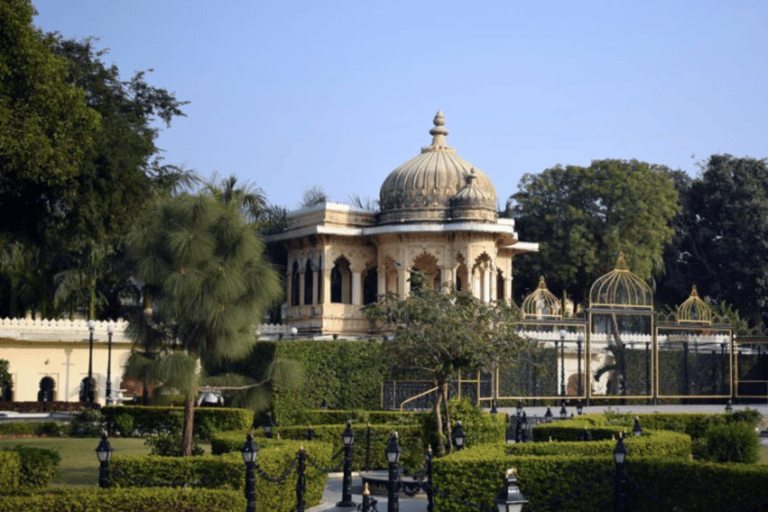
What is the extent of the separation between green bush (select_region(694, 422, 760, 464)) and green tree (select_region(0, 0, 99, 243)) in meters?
11.5

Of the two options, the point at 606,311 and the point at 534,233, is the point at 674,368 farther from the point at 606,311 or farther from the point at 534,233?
the point at 534,233

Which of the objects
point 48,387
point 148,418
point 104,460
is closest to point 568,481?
point 104,460

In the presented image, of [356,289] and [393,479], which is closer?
[393,479]

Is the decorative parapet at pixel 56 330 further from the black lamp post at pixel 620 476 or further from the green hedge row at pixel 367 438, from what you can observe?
the black lamp post at pixel 620 476

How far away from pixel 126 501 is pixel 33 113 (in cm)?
834

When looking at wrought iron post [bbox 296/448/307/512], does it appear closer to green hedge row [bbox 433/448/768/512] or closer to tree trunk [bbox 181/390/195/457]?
green hedge row [bbox 433/448/768/512]

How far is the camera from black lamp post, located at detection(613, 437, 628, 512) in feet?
41.8

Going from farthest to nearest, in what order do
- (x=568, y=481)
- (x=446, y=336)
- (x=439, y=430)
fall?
(x=446, y=336) < (x=439, y=430) < (x=568, y=481)

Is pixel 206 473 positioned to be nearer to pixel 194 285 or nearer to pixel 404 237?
pixel 194 285

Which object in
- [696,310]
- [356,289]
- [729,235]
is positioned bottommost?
[696,310]

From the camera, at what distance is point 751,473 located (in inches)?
474

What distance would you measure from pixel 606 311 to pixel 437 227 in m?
8.18

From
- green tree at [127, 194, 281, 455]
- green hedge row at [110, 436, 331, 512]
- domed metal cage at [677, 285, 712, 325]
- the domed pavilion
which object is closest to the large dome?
the domed pavilion

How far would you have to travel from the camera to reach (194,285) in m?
19.3
